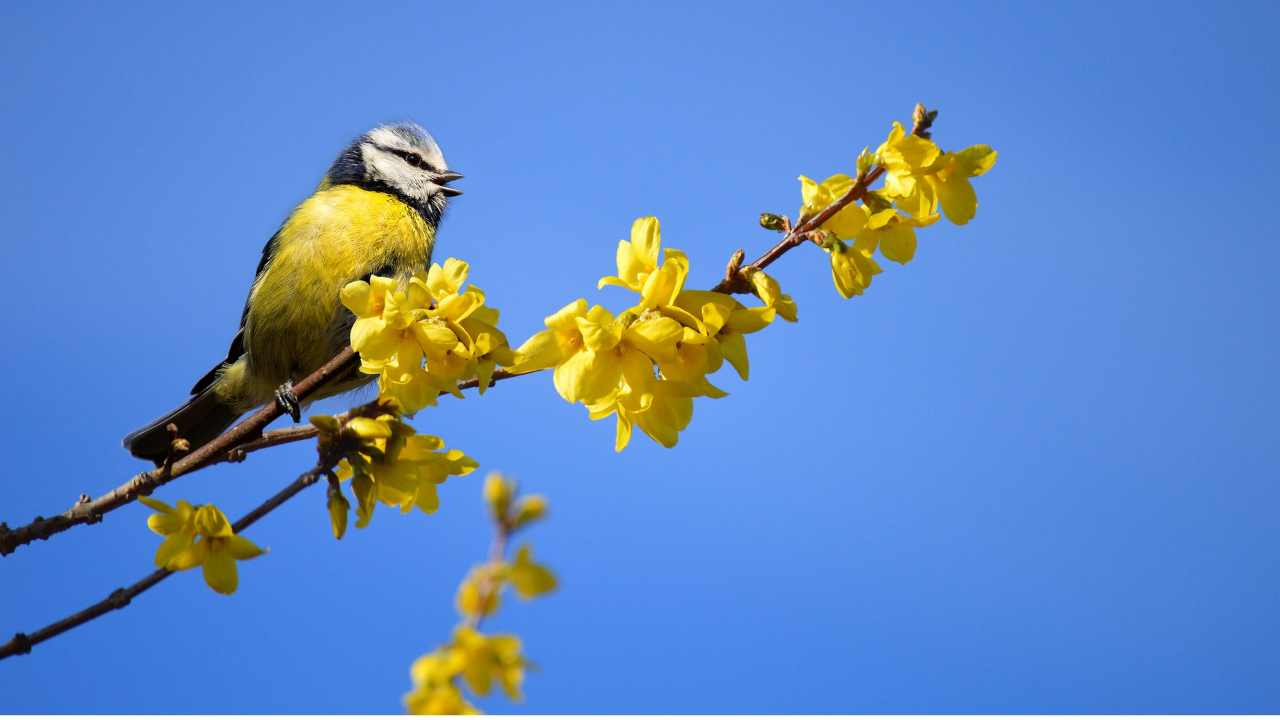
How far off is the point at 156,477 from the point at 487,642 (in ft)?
3.90

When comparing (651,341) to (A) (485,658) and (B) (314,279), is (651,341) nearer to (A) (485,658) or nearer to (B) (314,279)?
(A) (485,658)

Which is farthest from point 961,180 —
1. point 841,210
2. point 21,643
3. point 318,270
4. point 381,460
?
point 318,270

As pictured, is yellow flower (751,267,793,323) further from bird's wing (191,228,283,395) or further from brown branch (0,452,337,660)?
bird's wing (191,228,283,395)

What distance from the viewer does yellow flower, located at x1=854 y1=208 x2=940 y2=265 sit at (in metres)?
1.53

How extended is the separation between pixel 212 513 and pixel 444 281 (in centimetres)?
61

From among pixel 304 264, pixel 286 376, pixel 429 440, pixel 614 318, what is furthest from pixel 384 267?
pixel 614 318

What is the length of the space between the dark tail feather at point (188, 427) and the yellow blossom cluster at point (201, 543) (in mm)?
2238

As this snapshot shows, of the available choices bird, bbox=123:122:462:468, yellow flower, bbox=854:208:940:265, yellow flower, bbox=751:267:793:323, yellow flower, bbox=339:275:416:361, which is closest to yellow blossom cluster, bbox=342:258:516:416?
yellow flower, bbox=339:275:416:361

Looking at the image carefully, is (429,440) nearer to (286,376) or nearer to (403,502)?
(403,502)

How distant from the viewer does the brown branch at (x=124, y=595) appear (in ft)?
4.66

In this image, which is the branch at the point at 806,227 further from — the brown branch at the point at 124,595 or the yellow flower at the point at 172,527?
the yellow flower at the point at 172,527

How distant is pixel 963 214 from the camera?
5.02 feet

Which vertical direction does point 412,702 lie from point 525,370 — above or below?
below

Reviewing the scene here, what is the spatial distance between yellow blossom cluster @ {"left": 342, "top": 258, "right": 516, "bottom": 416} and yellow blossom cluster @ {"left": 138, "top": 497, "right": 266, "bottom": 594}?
0.39 m
